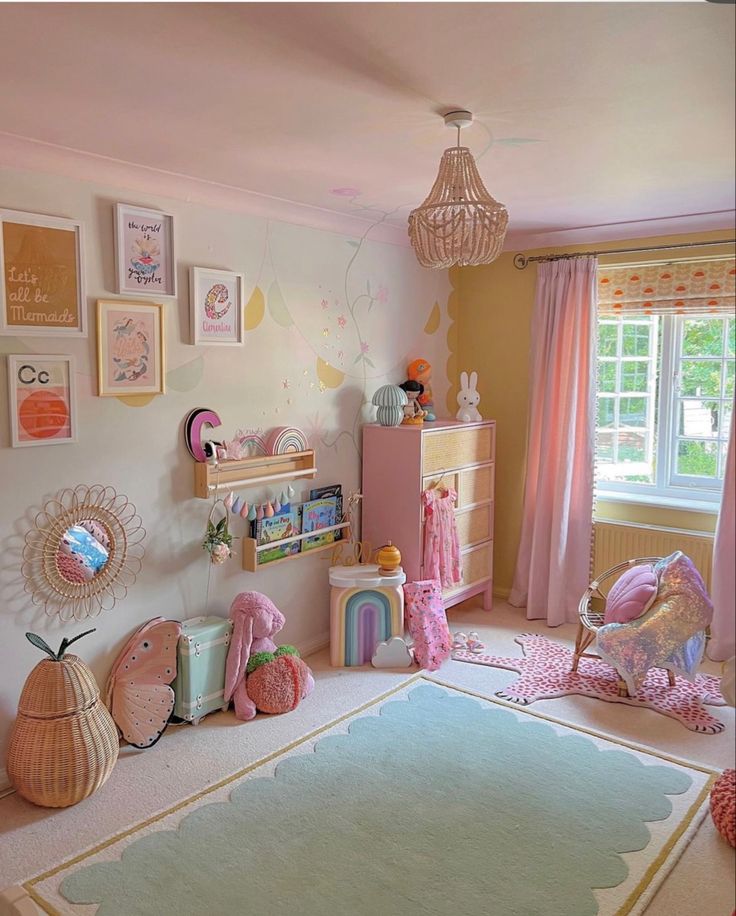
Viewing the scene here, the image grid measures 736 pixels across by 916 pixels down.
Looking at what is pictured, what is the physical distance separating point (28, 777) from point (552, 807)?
1.74 metres

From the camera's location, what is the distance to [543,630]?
4207 millimetres

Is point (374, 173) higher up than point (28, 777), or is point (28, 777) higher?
point (374, 173)

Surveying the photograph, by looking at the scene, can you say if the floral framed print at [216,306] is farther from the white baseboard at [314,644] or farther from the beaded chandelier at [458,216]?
the white baseboard at [314,644]

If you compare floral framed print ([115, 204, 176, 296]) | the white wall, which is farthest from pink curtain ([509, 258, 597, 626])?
floral framed print ([115, 204, 176, 296])

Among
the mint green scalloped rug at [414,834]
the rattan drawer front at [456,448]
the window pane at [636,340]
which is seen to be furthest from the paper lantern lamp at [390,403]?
the mint green scalloped rug at [414,834]

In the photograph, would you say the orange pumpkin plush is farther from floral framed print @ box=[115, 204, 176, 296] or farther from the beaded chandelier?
the beaded chandelier

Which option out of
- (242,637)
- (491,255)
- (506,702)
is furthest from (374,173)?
(506,702)

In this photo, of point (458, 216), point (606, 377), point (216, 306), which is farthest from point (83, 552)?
point (606, 377)

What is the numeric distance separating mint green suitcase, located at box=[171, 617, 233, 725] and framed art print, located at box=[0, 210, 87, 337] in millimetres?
1284

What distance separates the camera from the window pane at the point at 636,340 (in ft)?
12.0

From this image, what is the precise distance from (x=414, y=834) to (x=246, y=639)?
115 centimetres

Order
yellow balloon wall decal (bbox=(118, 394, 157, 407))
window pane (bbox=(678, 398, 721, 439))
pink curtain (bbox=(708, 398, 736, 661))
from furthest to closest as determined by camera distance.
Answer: yellow balloon wall decal (bbox=(118, 394, 157, 407)) → window pane (bbox=(678, 398, 721, 439)) → pink curtain (bbox=(708, 398, 736, 661))

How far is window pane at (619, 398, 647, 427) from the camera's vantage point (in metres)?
2.99

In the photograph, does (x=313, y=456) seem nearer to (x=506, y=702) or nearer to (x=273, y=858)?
(x=506, y=702)
